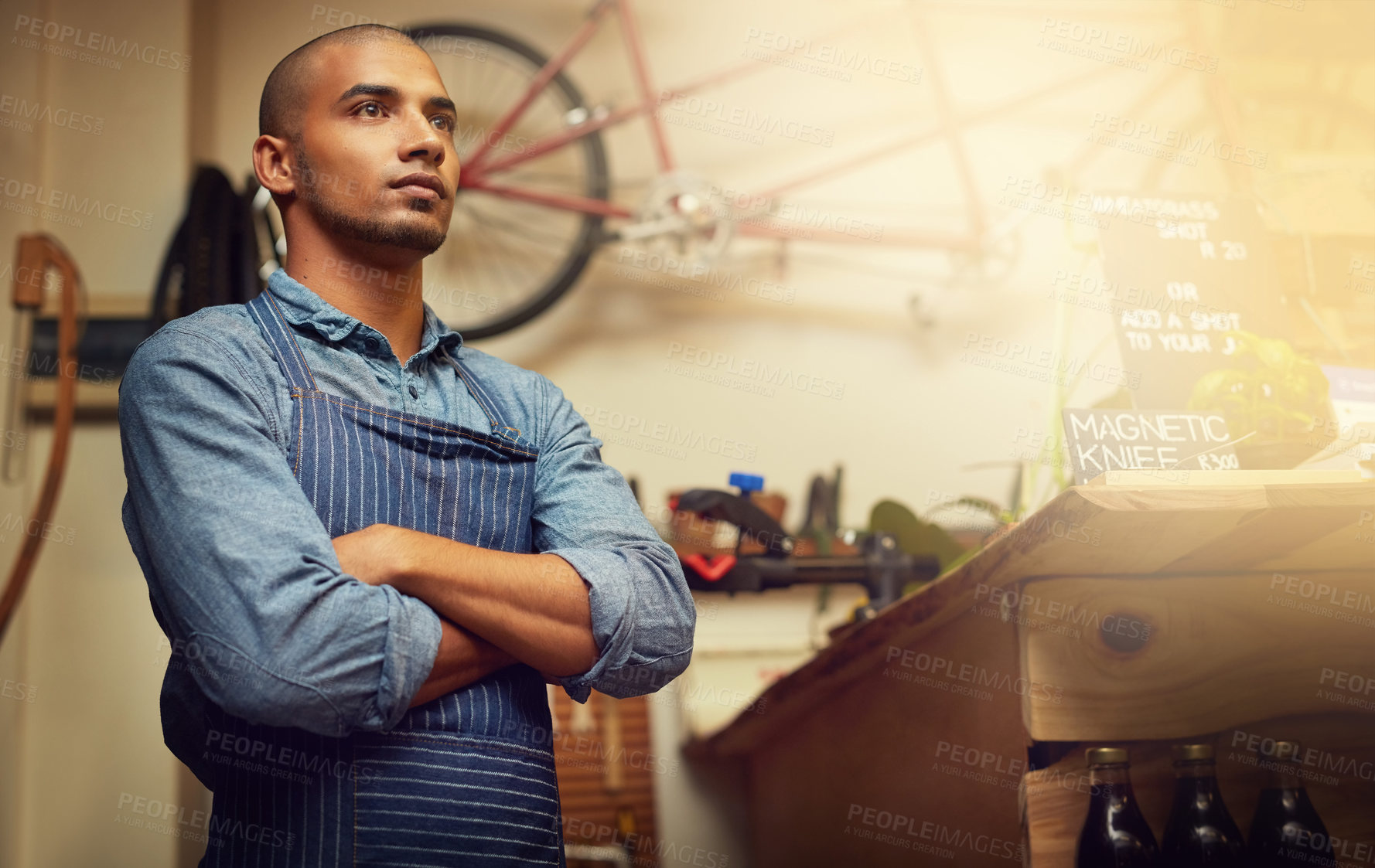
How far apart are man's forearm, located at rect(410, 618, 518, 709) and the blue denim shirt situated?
0.02 m

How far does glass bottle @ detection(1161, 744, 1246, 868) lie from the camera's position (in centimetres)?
111

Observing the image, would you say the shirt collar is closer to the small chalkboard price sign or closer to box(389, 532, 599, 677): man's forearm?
A: box(389, 532, 599, 677): man's forearm

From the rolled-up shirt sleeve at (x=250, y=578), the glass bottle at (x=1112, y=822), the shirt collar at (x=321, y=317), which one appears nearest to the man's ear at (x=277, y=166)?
the shirt collar at (x=321, y=317)

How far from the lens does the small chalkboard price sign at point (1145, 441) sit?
4.02ft

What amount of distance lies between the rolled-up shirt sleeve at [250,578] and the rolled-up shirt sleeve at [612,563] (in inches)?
6.6

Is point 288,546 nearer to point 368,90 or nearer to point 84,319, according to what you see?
point 368,90

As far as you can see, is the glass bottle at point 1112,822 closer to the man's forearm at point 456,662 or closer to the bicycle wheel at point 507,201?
the man's forearm at point 456,662

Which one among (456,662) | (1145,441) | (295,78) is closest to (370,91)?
(295,78)

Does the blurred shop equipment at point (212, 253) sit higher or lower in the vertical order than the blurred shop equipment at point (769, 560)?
higher

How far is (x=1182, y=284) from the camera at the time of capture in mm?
1646

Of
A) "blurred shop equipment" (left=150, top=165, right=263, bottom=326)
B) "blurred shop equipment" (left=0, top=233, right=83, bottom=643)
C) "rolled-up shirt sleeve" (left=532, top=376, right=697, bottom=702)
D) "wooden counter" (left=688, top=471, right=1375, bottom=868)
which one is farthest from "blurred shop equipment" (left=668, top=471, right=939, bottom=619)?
"blurred shop equipment" (left=0, top=233, right=83, bottom=643)

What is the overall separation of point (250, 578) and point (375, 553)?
0.37 ft

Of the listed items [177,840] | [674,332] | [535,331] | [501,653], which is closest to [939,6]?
[674,332]

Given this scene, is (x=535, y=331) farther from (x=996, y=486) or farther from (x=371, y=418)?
(x=371, y=418)
